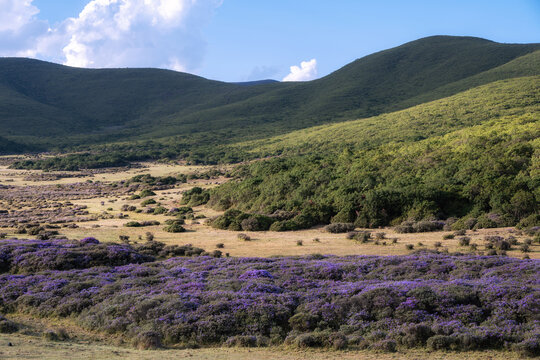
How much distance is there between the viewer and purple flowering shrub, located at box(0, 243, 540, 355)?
11.7 meters

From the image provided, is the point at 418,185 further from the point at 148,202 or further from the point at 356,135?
the point at 356,135

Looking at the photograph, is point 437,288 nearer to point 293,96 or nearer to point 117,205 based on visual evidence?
point 117,205

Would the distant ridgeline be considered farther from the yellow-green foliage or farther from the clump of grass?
the clump of grass

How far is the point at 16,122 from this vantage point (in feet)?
497

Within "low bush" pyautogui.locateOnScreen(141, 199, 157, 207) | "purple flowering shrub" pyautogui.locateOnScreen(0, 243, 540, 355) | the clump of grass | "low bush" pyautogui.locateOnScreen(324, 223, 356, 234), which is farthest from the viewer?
"low bush" pyautogui.locateOnScreen(141, 199, 157, 207)

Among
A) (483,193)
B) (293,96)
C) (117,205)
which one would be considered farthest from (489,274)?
(293,96)

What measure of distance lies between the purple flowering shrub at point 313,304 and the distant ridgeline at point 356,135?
42.7ft

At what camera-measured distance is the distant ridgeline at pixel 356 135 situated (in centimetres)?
3081

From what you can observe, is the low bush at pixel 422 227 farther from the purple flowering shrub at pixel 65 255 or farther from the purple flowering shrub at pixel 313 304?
the purple flowering shrub at pixel 65 255

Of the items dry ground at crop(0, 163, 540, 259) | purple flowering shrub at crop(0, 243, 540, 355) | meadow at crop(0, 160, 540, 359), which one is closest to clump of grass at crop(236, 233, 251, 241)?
dry ground at crop(0, 163, 540, 259)

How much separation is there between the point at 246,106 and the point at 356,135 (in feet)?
267

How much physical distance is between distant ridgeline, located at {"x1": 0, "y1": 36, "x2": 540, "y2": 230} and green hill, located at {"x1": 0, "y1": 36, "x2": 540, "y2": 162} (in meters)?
0.64

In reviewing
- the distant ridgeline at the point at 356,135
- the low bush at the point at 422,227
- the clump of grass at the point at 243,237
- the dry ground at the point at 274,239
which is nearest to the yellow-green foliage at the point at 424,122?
the distant ridgeline at the point at 356,135

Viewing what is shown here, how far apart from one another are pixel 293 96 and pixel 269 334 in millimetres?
157442
